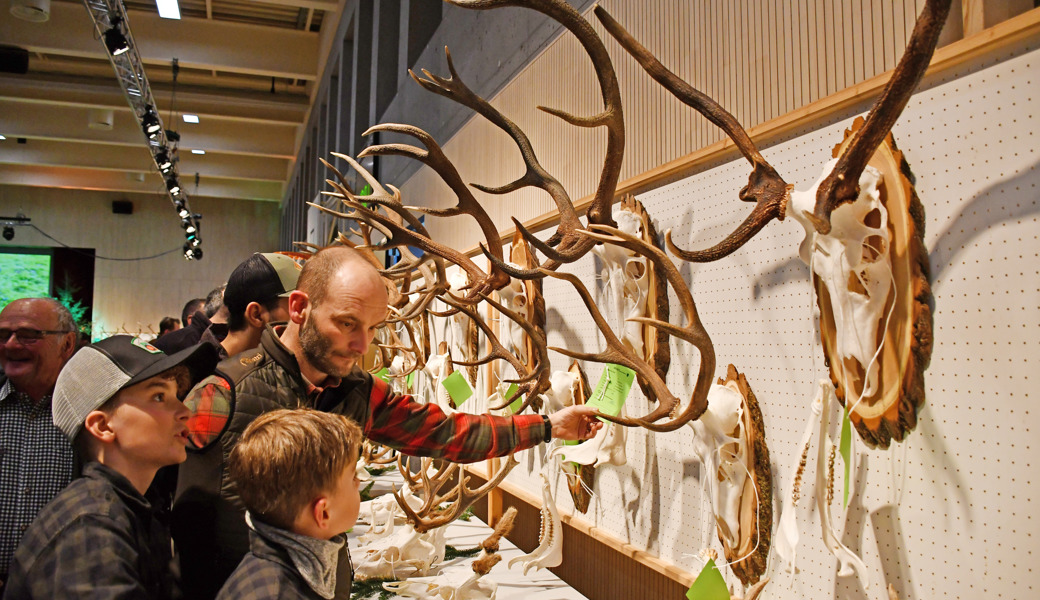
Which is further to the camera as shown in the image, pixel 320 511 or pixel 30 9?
pixel 30 9

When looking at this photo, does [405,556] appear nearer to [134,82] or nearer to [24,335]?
[24,335]

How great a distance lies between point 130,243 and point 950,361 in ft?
69.5

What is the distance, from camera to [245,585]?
3.81ft

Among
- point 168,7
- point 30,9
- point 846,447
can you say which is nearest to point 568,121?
point 846,447

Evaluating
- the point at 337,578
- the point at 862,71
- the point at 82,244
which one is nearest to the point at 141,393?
the point at 337,578

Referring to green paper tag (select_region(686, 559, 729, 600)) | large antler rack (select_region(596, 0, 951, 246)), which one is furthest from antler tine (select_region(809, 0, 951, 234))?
green paper tag (select_region(686, 559, 729, 600))

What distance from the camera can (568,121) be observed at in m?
1.78

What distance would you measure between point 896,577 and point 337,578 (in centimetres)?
101

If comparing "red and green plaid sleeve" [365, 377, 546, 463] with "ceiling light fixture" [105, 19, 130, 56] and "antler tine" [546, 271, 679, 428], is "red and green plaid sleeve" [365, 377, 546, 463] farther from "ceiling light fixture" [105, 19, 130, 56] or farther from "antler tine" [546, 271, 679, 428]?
"ceiling light fixture" [105, 19, 130, 56]

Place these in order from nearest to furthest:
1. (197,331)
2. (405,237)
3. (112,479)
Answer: (112,479), (405,237), (197,331)

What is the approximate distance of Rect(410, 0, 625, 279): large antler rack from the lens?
1.57 metres

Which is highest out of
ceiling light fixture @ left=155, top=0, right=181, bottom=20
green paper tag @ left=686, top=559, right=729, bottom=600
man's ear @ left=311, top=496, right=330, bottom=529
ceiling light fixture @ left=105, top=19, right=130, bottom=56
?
ceiling light fixture @ left=155, top=0, right=181, bottom=20

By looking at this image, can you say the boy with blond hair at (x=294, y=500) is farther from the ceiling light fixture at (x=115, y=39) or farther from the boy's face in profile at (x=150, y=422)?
the ceiling light fixture at (x=115, y=39)

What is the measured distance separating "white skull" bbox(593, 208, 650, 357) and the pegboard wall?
0.35 m
